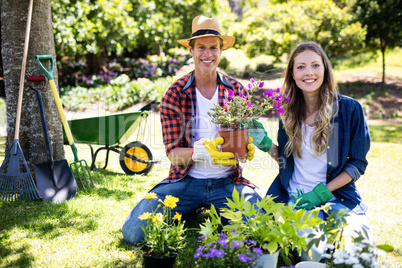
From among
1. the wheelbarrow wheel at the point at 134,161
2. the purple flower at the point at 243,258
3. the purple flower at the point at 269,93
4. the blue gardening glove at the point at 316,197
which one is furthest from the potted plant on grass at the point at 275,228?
the wheelbarrow wheel at the point at 134,161

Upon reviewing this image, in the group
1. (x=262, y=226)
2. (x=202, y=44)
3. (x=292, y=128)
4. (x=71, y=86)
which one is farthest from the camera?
(x=71, y=86)

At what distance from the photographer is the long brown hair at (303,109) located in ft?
7.23

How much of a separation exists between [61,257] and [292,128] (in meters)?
1.70

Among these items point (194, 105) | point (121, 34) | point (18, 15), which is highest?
point (121, 34)

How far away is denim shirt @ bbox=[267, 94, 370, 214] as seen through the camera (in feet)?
7.06

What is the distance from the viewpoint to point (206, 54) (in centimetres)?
244

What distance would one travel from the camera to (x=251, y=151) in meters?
2.21

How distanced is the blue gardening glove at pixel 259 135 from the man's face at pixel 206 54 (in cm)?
52

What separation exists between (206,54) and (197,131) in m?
0.56

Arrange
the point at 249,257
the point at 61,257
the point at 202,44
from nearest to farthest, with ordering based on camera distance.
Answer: the point at 249,257
the point at 61,257
the point at 202,44

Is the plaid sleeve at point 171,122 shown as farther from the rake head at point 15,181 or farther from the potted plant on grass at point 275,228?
the rake head at point 15,181

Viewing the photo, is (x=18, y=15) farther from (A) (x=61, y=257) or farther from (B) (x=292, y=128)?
(B) (x=292, y=128)

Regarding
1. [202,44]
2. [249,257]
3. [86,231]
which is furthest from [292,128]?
[86,231]

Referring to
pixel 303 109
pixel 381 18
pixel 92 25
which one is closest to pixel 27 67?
pixel 303 109
